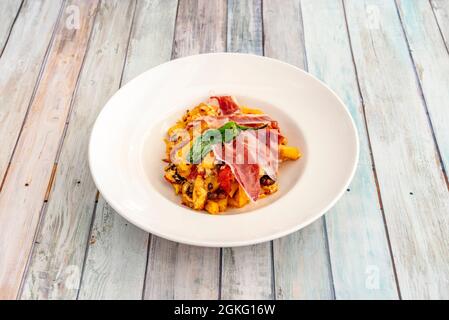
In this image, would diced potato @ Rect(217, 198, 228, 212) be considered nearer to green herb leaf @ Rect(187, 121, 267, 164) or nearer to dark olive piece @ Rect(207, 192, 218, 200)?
dark olive piece @ Rect(207, 192, 218, 200)

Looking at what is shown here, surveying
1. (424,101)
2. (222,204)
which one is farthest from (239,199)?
(424,101)

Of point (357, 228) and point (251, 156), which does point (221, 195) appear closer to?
point (251, 156)

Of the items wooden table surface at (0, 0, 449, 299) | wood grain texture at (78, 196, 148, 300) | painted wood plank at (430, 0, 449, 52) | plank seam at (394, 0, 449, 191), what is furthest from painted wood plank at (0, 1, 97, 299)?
painted wood plank at (430, 0, 449, 52)

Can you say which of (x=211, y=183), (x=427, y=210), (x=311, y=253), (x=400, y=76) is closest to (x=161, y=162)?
(x=211, y=183)

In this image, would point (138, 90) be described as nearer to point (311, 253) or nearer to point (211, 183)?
point (211, 183)

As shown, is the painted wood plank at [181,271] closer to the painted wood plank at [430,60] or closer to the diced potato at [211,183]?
the diced potato at [211,183]

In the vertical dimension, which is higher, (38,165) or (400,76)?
(400,76)
